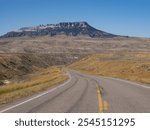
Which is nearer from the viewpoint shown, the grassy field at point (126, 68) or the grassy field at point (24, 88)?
the grassy field at point (24, 88)

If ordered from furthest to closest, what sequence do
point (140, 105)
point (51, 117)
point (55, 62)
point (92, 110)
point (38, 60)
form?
point (55, 62), point (38, 60), point (140, 105), point (92, 110), point (51, 117)

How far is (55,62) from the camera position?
194250 millimetres

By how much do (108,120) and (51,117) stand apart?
208cm

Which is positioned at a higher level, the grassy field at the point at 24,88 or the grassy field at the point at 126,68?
the grassy field at the point at 24,88

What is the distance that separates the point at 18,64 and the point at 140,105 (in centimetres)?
12268

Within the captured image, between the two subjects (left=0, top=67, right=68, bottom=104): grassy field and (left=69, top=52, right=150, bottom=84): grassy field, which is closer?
(left=0, top=67, right=68, bottom=104): grassy field

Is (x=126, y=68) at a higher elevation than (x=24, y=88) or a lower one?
lower

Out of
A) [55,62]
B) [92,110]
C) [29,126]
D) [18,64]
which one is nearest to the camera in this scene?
[29,126]

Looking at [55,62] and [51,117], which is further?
[55,62]

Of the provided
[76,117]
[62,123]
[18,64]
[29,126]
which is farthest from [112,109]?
[18,64]

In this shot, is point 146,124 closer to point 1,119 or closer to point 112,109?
point 112,109

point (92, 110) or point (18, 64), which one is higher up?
point (92, 110)

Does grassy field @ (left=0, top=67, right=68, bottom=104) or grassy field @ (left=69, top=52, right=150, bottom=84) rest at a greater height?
grassy field @ (left=0, top=67, right=68, bottom=104)

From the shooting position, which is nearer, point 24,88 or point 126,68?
point 24,88
